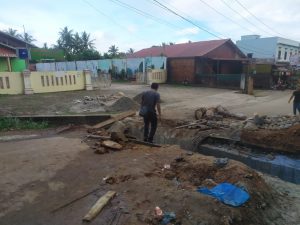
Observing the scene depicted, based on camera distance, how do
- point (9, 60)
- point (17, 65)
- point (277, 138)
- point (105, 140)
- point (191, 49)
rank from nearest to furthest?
point (277, 138) → point (105, 140) → point (9, 60) → point (17, 65) → point (191, 49)

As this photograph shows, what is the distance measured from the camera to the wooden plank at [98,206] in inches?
140

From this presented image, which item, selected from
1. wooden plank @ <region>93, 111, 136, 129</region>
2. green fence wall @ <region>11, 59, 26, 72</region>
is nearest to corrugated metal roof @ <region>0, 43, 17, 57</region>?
green fence wall @ <region>11, 59, 26, 72</region>

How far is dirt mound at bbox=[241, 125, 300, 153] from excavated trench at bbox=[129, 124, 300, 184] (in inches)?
5.6

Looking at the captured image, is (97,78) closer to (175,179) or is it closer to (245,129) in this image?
(245,129)

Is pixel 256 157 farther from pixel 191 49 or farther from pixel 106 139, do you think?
pixel 191 49

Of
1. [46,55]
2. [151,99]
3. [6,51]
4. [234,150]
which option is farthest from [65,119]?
[46,55]

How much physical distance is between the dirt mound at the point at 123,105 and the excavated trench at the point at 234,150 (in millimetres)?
2964

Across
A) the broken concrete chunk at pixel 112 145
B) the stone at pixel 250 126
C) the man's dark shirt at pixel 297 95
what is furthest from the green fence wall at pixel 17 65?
the man's dark shirt at pixel 297 95

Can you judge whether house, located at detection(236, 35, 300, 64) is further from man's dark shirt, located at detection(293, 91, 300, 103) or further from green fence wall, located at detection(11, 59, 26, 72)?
green fence wall, located at detection(11, 59, 26, 72)

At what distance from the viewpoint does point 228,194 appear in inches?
155

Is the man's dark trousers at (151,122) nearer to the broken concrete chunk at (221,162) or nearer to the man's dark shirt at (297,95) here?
the broken concrete chunk at (221,162)

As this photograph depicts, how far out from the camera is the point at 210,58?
82.2 feet

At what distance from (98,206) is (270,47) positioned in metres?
36.0

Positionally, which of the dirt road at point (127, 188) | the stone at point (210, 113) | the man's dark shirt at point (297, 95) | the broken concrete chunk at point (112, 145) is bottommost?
the dirt road at point (127, 188)
